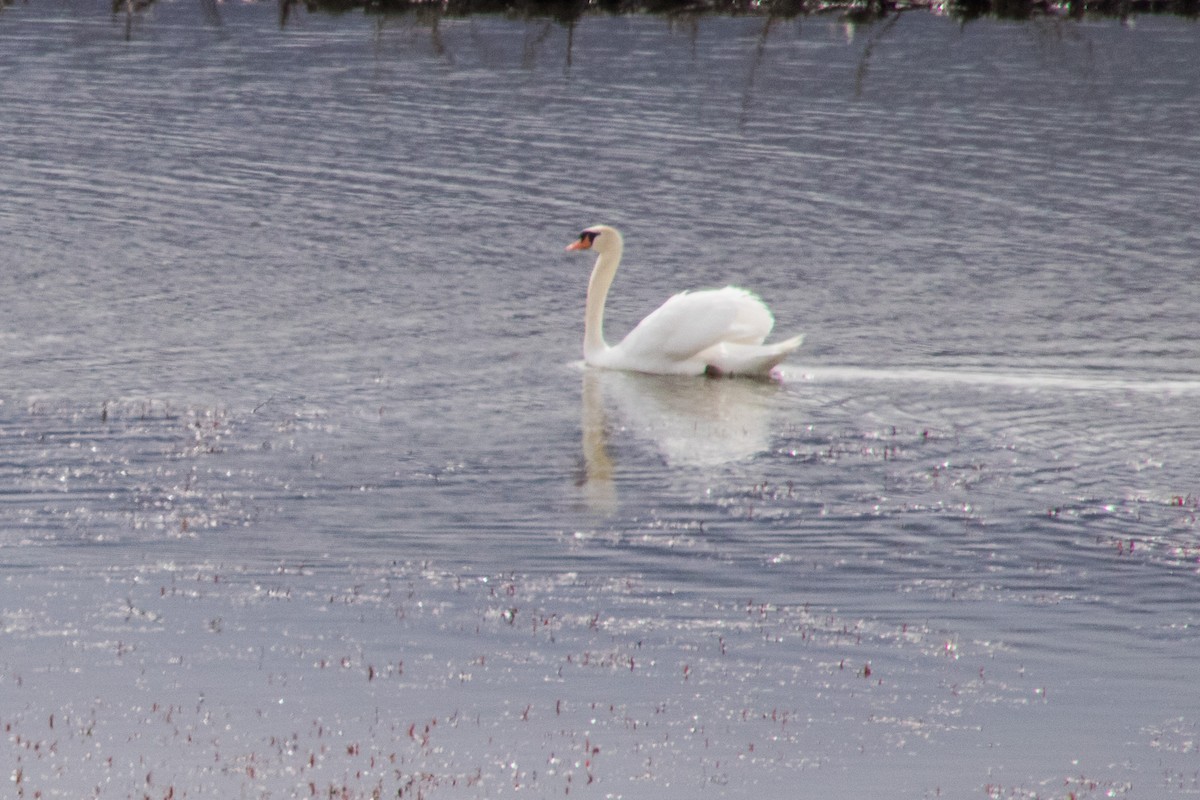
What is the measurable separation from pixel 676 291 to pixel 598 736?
14.9 meters

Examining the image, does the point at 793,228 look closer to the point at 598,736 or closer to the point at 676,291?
the point at 676,291

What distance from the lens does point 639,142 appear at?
1416 inches

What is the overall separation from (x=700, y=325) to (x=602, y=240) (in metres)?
2.77

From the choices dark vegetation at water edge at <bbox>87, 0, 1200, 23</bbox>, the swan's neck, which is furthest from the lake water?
dark vegetation at water edge at <bbox>87, 0, 1200, 23</bbox>

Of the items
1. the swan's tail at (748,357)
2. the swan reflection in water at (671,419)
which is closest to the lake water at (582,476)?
the swan reflection in water at (671,419)

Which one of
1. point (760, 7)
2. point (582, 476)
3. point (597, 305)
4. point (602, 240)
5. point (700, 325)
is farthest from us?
point (760, 7)

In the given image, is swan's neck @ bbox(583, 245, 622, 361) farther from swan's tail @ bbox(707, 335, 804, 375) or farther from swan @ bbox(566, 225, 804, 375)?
swan's tail @ bbox(707, 335, 804, 375)

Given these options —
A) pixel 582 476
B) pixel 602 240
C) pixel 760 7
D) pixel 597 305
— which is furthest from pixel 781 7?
→ pixel 582 476

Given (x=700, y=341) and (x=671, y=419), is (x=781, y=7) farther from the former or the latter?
(x=671, y=419)

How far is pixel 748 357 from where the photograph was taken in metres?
18.0

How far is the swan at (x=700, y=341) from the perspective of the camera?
1820 centimetres

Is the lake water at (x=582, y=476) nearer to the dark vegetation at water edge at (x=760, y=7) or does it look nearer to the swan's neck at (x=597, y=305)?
the swan's neck at (x=597, y=305)

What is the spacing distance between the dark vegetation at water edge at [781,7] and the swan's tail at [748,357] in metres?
37.8

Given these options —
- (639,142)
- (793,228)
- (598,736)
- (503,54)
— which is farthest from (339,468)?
(503,54)
